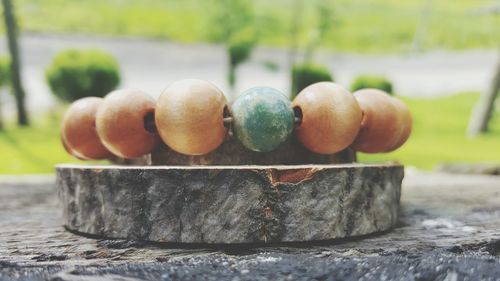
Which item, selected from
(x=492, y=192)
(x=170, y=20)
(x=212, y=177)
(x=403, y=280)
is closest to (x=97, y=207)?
(x=212, y=177)

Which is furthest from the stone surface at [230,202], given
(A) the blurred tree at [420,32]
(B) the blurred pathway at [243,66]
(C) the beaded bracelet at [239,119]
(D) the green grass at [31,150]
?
(A) the blurred tree at [420,32]

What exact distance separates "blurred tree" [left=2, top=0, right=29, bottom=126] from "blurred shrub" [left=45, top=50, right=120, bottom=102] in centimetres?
53

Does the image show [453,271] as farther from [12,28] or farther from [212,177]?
[12,28]

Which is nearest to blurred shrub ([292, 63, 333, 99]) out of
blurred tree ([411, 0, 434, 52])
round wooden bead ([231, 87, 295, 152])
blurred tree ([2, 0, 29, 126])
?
blurred tree ([2, 0, 29, 126])

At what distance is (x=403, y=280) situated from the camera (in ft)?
3.93

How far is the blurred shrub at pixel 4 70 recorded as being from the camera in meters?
10.2

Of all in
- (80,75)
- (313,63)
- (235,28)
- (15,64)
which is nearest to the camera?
(15,64)

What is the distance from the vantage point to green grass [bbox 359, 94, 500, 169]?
7.76 meters

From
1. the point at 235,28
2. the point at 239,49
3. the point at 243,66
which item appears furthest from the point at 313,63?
the point at 243,66

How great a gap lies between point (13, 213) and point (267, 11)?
14.9 meters

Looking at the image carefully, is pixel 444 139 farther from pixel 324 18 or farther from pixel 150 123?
pixel 150 123

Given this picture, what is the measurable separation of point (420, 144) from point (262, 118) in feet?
25.7

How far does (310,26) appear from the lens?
1498 cm

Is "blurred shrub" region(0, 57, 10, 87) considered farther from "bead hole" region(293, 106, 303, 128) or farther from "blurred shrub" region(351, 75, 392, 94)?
"bead hole" region(293, 106, 303, 128)
